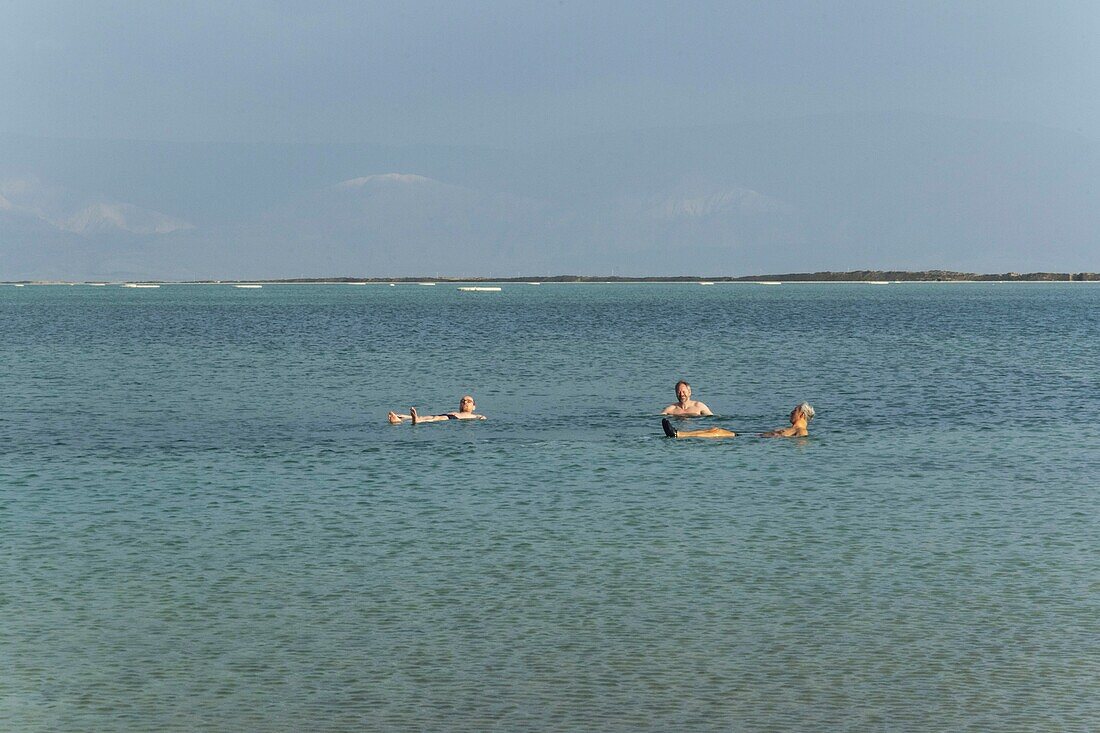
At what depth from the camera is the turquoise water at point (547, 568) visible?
1694 centimetres

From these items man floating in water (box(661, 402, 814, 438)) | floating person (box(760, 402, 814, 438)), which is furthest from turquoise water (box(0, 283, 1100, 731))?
floating person (box(760, 402, 814, 438))

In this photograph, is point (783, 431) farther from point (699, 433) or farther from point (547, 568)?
point (547, 568)

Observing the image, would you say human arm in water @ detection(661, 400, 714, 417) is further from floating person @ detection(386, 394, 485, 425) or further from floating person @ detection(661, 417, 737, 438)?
floating person @ detection(386, 394, 485, 425)

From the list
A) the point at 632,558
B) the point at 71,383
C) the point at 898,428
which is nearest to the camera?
the point at 632,558

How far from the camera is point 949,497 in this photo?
3127cm

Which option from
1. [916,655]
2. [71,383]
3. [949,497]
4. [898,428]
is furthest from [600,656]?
[71,383]

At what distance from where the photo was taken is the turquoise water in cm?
1694

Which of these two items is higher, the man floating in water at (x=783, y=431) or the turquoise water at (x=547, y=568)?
the man floating in water at (x=783, y=431)

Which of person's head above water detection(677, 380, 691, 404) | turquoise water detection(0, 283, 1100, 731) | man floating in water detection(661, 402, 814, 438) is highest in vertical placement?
person's head above water detection(677, 380, 691, 404)

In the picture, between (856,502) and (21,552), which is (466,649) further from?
(856,502)

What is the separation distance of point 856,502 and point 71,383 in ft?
151

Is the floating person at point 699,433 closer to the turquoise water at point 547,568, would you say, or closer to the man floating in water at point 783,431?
the man floating in water at point 783,431

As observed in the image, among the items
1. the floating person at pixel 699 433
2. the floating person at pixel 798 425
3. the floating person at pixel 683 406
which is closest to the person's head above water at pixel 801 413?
the floating person at pixel 798 425

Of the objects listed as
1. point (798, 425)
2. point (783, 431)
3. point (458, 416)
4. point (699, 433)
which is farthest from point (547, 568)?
point (458, 416)
